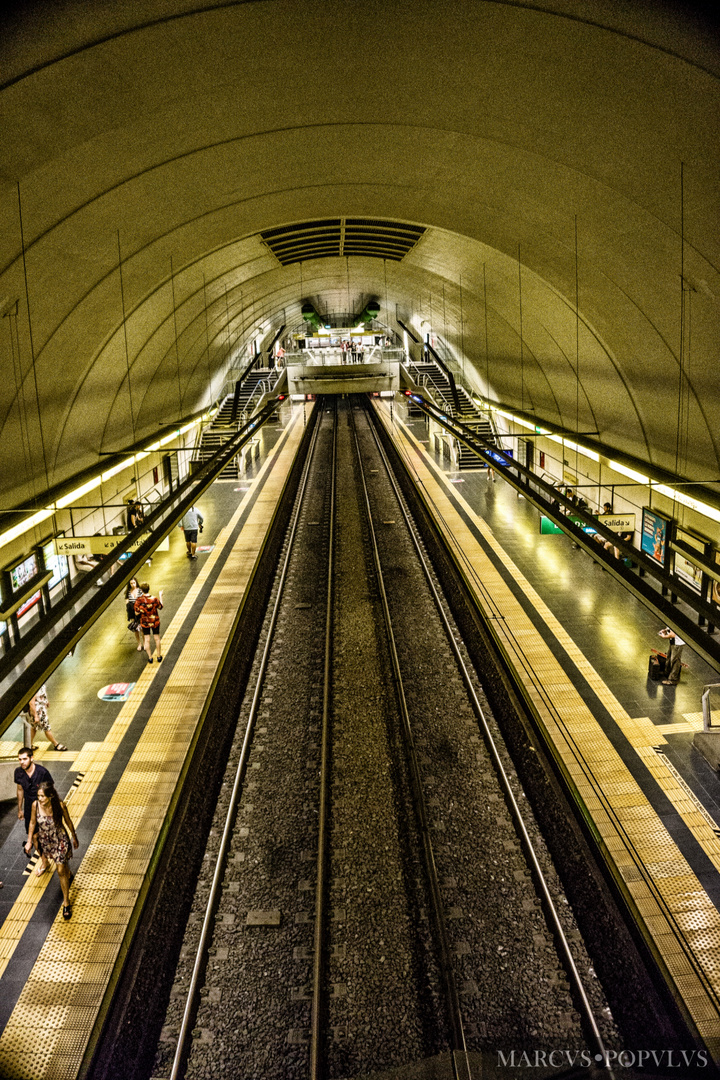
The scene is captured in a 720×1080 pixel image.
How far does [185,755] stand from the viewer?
812cm

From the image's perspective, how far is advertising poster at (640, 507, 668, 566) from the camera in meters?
13.0

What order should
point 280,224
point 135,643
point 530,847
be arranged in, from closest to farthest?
point 530,847, point 135,643, point 280,224

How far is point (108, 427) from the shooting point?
A: 15945mm

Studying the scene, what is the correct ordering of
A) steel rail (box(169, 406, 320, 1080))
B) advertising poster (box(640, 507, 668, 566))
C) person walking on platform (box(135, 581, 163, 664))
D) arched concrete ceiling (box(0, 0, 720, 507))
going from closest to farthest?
steel rail (box(169, 406, 320, 1080)), arched concrete ceiling (box(0, 0, 720, 507)), person walking on platform (box(135, 581, 163, 664)), advertising poster (box(640, 507, 668, 566))

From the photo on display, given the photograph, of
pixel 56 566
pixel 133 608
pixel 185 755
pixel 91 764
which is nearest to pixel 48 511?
pixel 133 608

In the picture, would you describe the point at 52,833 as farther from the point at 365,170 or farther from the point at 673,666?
the point at 365,170

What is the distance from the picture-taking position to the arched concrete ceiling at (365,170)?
5402mm

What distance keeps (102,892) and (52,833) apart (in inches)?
28.8

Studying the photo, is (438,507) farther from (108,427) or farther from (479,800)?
(479,800)

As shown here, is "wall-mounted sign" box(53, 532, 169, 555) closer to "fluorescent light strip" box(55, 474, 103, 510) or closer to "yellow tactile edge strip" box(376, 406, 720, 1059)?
"fluorescent light strip" box(55, 474, 103, 510)

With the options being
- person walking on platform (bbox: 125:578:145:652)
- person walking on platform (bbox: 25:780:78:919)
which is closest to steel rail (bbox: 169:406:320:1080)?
person walking on platform (bbox: 25:780:78:919)

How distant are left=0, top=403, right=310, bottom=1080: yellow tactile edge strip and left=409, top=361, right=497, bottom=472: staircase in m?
16.1

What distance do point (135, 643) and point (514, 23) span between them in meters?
9.89

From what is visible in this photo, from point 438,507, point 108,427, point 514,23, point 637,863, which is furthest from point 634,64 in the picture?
point 438,507
